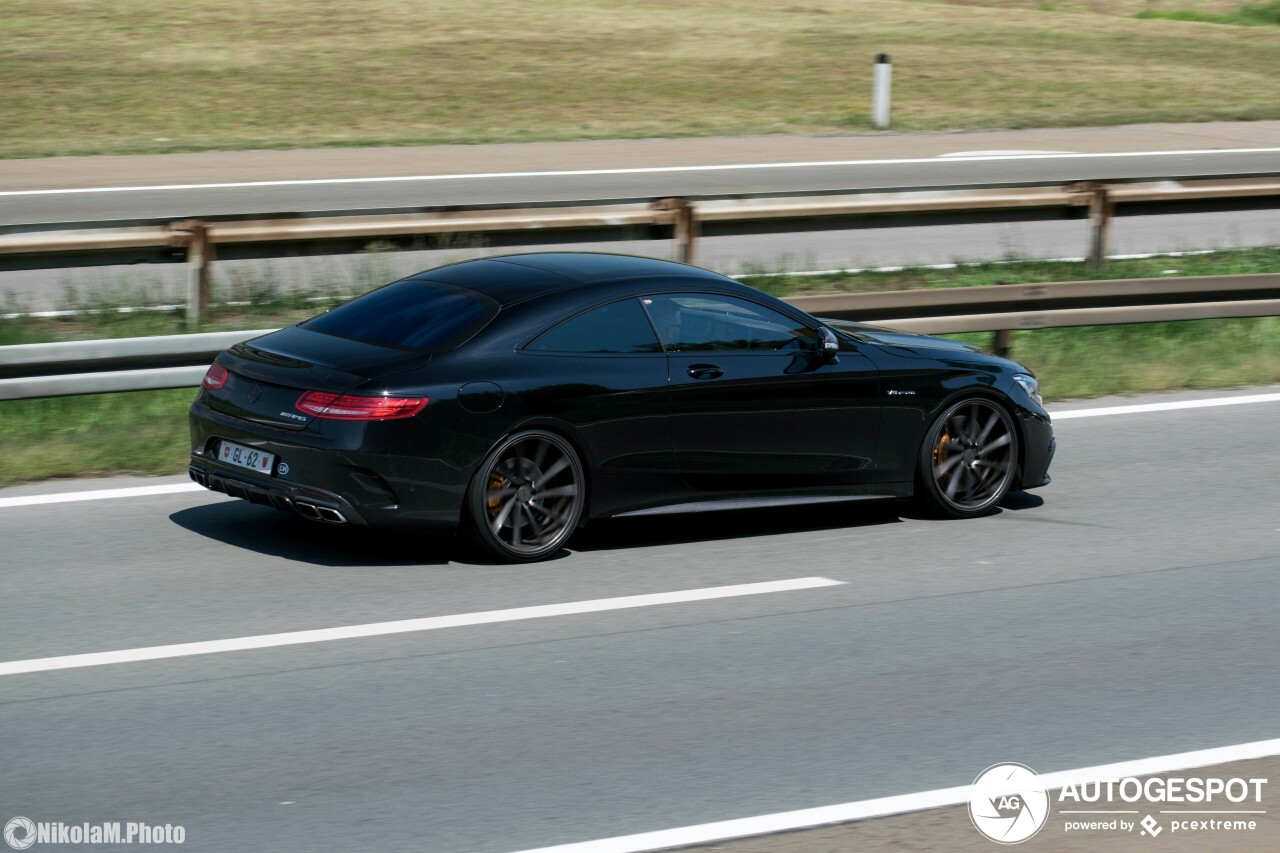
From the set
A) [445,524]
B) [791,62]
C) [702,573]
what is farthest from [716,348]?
[791,62]

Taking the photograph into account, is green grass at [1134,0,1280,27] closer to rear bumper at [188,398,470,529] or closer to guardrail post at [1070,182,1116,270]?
guardrail post at [1070,182,1116,270]

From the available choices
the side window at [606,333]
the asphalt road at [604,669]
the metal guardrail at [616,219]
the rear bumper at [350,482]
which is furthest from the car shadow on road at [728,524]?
the metal guardrail at [616,219]

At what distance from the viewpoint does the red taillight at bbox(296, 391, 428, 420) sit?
284 inches

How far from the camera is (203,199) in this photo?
19.8 m

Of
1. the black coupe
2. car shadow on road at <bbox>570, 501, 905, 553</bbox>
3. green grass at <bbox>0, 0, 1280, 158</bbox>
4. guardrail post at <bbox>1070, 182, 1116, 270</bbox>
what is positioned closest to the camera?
the black coupe

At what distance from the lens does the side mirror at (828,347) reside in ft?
27.7

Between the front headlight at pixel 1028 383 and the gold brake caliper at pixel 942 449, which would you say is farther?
the front headlight at pixel 1028 383

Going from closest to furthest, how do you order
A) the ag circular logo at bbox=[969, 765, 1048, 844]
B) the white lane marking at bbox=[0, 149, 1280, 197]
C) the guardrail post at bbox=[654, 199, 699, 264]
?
Answer: the ag circular logo at bbox=[969, 765, 1048, 844]
the guardrail post at bbox=[654, 199, 699, 264]
the white lane marking at bbox=[0, 149, 1280, 197]

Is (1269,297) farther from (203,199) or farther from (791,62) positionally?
(791,62)

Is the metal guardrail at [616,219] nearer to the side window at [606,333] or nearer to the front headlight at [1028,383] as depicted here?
the front headlight at [1028,383]

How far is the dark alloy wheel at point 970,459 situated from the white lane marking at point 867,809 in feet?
10.2

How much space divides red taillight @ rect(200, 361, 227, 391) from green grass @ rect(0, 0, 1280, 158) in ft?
52.9

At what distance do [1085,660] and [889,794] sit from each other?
170 centimetres

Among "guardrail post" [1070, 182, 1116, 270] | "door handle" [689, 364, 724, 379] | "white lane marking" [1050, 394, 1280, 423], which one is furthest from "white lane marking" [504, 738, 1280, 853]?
"guardrail post" [1070, 182, 1116, 270]
